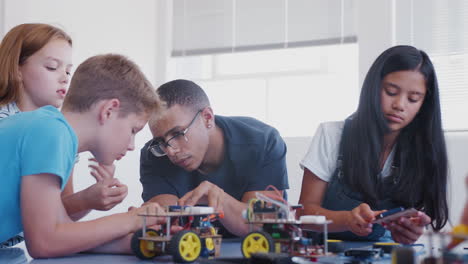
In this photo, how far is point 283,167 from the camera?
208 centimetres

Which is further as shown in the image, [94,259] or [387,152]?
[387,152]

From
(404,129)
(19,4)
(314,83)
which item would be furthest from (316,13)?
(404,129)

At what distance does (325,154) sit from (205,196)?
0.58m

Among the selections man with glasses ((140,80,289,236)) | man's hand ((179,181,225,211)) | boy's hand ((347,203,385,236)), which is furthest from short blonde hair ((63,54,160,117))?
boy's hand ((347,203,385,236))

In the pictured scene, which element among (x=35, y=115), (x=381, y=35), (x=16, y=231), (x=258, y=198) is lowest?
(x=16, y=231)

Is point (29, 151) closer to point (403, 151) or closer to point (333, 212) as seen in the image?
point (333, 212)

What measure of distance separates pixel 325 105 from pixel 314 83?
8.1 inches

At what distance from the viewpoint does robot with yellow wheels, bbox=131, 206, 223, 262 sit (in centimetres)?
110

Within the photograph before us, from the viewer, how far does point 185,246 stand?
3.62ft

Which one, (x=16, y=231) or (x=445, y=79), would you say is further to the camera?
(x=445, y=79)

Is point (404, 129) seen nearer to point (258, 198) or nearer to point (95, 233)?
point (258, 198)

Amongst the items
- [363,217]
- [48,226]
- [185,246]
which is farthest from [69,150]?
[363,217]

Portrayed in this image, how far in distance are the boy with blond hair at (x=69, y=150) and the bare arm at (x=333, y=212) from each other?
57 centimetres

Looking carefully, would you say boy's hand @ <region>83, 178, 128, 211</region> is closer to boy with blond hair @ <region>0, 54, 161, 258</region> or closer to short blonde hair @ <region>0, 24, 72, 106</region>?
boy with blond hair @ <region>0, 54, 161, 258</region>
